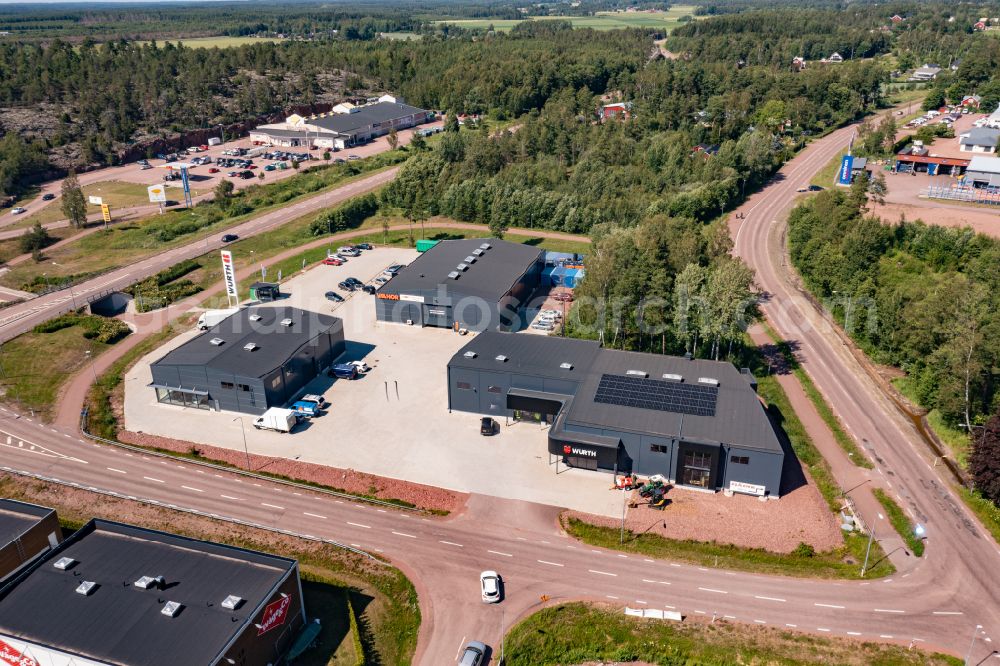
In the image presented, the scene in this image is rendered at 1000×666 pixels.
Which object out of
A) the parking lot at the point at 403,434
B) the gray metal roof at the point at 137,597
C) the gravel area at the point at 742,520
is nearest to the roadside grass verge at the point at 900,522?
the gravel area at the point at 742,520

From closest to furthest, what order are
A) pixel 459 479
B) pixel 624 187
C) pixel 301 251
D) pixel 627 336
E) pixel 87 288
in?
1. pixel 459 479
2. pixel 627 336
3. pixel 87 288
4. pixel 301 251
5. pixel 624 187

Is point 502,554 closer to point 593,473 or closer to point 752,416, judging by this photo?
point 593,473

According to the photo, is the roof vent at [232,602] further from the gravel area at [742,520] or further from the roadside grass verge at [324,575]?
the gravel area at [742,520]

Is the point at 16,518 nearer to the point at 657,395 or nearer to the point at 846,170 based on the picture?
the point at 657,395

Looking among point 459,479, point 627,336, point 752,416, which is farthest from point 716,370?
point 459,479

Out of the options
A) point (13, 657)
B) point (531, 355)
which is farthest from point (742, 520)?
point (13, 657)

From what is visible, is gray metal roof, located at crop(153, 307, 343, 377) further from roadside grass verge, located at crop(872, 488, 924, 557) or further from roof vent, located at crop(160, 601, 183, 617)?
roadside grass verge, located at crop(872, 488, 924, 557)
